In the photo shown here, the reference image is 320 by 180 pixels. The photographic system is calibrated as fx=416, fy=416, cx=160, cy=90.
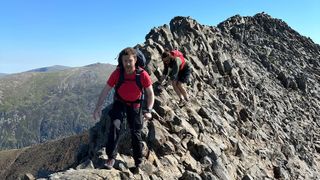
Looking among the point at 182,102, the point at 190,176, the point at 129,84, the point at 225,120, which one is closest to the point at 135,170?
the point at 190,176

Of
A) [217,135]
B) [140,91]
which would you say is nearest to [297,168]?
[217,135]

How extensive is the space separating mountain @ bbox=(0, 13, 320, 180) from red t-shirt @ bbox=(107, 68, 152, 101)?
271 centimetres

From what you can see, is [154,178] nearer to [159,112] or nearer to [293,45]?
[159,112]

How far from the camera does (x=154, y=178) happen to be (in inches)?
617

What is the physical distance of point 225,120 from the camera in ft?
85.5

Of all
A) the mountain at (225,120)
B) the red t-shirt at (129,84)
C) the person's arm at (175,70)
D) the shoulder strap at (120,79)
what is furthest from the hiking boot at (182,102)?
the shoulder strap at (120,79)

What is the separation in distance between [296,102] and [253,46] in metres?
14.7

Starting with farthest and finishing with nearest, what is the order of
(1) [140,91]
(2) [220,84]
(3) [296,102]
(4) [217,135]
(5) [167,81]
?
(3) [296,102], (2) [220,84], (5) [167,81], (4) [217,135], (1) [140,91]

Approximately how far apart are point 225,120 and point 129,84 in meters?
12.7

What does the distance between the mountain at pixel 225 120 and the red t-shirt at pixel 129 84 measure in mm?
2711

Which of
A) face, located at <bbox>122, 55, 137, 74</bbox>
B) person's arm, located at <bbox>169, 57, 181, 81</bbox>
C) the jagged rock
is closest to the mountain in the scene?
the jagged rock

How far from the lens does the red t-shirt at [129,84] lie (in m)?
14.5

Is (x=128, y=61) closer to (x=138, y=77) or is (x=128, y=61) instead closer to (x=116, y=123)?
(x=138, y=77)

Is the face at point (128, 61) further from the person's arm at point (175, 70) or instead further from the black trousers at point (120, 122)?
the person's arm at point (175, 70)
